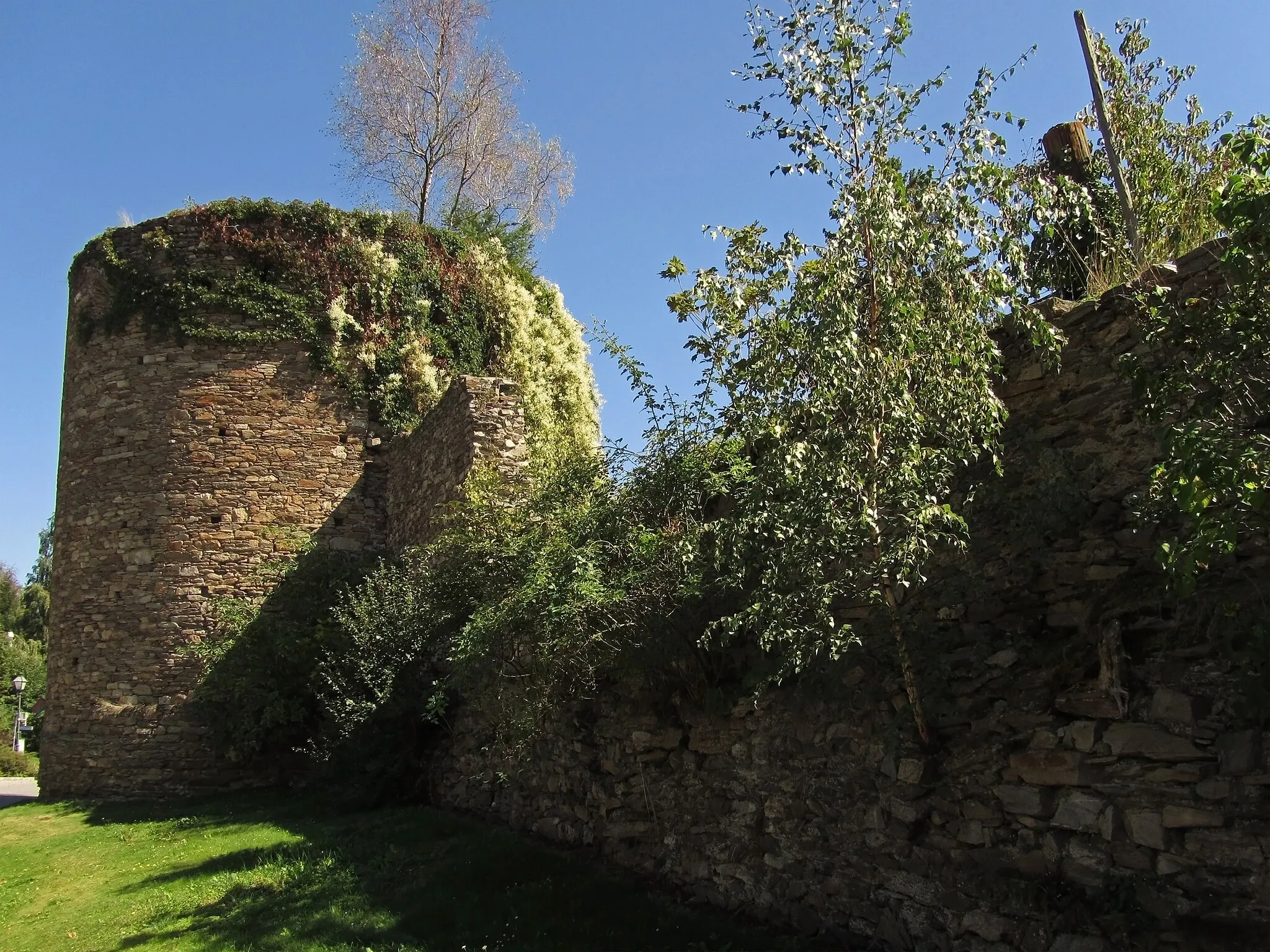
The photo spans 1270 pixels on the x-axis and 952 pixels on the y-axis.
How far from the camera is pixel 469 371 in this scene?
15945mm

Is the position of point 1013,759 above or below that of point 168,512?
below

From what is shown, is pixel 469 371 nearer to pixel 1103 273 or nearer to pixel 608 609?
pixel 608 609

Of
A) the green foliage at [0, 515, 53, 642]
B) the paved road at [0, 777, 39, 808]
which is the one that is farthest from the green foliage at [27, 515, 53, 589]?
the paved road at [0, 777, 39, 808]

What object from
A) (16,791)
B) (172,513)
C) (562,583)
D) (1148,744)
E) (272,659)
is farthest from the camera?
(16,791)

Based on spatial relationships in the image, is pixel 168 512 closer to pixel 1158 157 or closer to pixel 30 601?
pixel 1158 157

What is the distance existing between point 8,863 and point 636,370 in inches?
367

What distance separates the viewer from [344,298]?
1545 cm

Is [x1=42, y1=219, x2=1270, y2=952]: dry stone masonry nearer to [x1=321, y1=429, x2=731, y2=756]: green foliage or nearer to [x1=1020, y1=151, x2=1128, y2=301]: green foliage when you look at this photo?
[x1=321, y1=429, x2=731, y2=756]: green foliage

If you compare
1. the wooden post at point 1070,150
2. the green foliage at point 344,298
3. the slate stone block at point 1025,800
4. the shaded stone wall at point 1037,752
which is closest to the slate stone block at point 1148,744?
the shaded stone wall at point 1037,752

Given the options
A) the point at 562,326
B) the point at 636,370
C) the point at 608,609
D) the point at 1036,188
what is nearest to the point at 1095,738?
the point at 1036,188

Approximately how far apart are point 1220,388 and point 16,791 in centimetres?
2206

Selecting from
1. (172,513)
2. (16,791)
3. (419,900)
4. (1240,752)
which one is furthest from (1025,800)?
(16,791)

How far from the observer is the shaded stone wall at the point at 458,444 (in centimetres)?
1070

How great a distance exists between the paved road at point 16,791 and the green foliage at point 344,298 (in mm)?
7934
